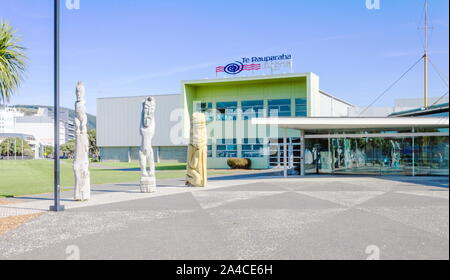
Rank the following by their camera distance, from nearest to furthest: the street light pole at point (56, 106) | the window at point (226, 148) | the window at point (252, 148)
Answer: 1. the street light pole at point (56, 106)
2. the window at point (252, 148)
3. the window at point (226, 148)

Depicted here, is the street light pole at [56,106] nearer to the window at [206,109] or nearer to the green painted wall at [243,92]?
the green painted wall at [243,92]

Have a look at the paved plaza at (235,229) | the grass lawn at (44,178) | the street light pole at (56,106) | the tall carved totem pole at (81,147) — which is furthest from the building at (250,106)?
the street light pole at (56,106)

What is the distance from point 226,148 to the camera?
40219 millimetres

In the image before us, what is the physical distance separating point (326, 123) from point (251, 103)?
1730 cm

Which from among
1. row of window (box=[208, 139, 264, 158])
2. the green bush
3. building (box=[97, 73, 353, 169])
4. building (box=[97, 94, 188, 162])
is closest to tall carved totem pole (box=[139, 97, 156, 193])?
building (box=[97, 73, 353, 169])

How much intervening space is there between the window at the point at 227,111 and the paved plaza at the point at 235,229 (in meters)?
26.0

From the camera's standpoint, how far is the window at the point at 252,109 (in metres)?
39.0

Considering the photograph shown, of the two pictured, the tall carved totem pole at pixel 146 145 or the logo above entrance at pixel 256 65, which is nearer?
the tall carved totem pole at pixel 146 145

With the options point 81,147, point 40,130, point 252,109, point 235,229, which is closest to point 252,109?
point 252,109

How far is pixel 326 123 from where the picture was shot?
22.7 meters

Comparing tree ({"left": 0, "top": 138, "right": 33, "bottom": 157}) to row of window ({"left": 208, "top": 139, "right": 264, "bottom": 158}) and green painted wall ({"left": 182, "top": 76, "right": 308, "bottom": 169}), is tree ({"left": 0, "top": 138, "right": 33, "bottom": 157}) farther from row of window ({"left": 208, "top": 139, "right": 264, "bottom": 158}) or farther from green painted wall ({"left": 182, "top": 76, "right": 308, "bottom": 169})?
row of window ({"left": 208, "top": 139, "right": 264, "bottom": 158})

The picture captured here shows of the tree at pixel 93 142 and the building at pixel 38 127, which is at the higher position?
the building at pixel 38 127
